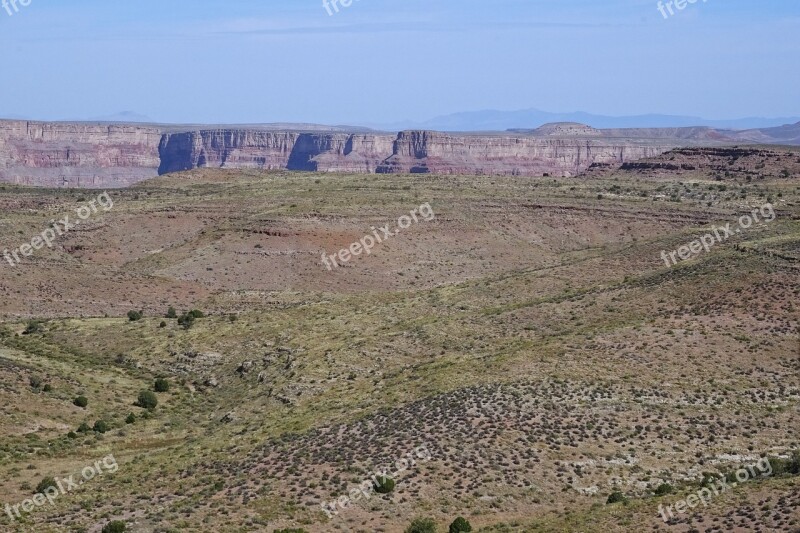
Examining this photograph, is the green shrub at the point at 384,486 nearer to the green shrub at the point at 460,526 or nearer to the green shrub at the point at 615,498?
the green shrub at the point at 460,526

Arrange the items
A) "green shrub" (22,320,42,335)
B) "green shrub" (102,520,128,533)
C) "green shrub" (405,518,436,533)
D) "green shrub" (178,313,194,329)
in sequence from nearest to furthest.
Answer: "green shrub" (405,518,436,533) < "green shrub" (102,520,128,533) < "green shrub" (22,320,42,335) < "green shrub" (178,313,194,329)

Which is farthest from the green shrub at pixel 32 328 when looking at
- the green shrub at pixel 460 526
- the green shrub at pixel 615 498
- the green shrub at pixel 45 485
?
the green shrub at pixel 615 498

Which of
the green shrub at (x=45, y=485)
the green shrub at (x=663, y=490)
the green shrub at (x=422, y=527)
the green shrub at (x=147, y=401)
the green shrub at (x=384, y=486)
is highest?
the green shrub at (x=663, y=490)

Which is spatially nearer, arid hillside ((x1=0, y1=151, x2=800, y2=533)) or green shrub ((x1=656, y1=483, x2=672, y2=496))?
green shrub ((x1=656, y1=483, x2=672, y2=496))

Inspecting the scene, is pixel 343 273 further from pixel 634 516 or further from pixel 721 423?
pixel 634 516

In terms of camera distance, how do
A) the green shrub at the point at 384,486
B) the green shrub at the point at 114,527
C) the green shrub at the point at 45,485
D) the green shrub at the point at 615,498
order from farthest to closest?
1. the green shrub at the point at 45,485
2. the green shrub at the point at 384,486
3. the green shrub at the point at 615,498
4. the green shrub at the point at 114,527

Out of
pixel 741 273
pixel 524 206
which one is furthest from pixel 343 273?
pixel 741 273

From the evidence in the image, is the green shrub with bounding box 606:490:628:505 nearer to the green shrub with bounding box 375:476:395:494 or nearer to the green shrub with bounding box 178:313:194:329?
the green shrub with bounding box 375:476:395:494

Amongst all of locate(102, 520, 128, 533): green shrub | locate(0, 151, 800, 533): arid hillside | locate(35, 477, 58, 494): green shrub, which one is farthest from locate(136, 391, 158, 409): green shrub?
locate(102, 520, 128, 533): green shrub

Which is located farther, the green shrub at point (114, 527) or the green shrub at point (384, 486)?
the green shrub at point (384, 486)

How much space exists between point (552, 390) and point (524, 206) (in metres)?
56.3

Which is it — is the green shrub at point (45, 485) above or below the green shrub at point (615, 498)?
below

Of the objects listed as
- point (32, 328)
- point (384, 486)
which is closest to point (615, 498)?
point (384, 486)

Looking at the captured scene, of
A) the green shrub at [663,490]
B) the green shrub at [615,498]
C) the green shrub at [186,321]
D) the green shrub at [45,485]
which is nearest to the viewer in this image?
the green shrub at [663,490]
